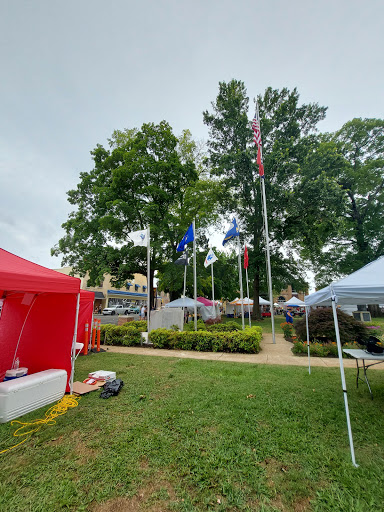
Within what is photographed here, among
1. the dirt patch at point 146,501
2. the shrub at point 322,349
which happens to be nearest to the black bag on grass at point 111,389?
the dirt patch at point 146,501

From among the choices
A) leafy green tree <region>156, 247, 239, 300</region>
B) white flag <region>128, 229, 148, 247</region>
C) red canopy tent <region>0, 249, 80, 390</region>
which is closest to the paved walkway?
red canopy tent <region>0, 249, 80, 390</region>

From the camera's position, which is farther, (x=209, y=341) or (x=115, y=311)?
(x=115, y=311)

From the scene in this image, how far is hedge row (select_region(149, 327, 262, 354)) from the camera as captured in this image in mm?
8891

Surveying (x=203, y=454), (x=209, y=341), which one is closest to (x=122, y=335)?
(x=209, y=341)

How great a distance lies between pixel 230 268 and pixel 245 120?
1569 cm

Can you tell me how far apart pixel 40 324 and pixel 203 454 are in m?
4.53

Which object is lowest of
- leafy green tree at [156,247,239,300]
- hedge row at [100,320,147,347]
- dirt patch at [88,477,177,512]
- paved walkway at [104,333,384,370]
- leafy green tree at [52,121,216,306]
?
dirt patch at [88,477,177,512]

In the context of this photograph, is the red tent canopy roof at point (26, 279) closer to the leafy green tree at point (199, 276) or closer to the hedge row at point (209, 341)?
the hedge row at point (209, 341)

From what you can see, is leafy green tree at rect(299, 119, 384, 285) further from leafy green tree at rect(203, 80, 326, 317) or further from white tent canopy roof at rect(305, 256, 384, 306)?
white tent canopy roof at rect(305, 256, 384, 306)

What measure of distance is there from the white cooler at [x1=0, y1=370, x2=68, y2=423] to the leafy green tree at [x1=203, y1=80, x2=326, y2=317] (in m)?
19.8

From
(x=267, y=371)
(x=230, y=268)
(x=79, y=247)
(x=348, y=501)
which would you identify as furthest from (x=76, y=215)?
(x=348, y=501)

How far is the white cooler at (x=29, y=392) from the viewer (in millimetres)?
3709

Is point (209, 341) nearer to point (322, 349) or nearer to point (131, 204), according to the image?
point (322, 349)

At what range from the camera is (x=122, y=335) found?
10.7 meters
